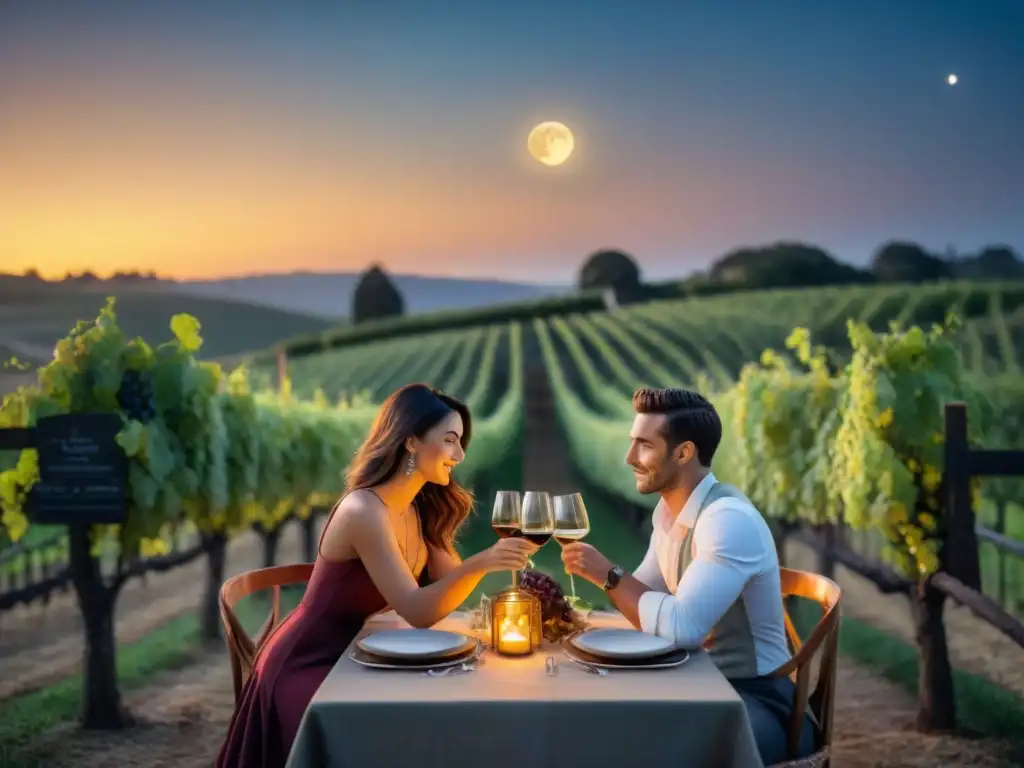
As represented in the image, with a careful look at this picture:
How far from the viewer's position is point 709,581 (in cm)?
162

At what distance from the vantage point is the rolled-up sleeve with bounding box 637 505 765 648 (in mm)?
1617

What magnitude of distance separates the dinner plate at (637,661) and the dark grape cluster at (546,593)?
0.47 ft

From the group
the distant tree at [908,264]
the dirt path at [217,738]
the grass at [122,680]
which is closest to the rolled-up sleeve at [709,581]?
the dirt path at [217,738]

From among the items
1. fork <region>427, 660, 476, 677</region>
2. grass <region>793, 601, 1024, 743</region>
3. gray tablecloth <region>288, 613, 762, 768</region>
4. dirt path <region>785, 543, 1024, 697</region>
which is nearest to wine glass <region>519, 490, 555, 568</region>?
fork <region>427, 660, 476, 677</region>

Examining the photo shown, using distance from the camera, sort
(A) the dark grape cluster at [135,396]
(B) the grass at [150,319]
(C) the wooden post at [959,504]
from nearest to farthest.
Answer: (C) the wooden post at [959,504]
(A) the dark grape cluster at [135,396]
(B) the grass at [150,319]

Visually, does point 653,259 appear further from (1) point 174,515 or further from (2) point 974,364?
(1) point 174,515

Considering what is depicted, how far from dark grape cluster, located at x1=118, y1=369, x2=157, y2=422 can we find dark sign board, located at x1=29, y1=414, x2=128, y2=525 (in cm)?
7

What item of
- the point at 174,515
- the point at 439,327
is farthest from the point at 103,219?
the point at 174,515

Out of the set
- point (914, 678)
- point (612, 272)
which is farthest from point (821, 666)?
point (612, 272)

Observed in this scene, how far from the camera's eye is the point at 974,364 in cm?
700

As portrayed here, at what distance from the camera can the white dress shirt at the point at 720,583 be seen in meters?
1.62

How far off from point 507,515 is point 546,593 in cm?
15

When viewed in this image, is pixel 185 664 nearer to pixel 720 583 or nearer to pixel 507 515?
pixel 507 515

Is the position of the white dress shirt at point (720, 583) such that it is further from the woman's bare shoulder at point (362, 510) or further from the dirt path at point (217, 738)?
the dirt path at point (217, 738)
